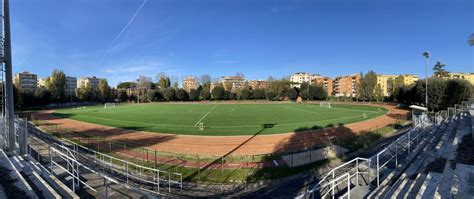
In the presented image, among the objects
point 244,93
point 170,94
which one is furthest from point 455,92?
point 170,94

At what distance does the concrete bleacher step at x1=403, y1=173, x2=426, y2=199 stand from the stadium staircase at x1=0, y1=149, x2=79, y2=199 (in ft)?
28.9

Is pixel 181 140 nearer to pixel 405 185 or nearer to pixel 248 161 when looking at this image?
pixel 248 161

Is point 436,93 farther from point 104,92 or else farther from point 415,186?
point 104,92

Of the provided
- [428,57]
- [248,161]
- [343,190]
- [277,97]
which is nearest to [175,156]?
[248,161]

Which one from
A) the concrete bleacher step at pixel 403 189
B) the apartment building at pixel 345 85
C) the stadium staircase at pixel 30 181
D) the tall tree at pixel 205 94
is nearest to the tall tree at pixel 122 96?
the tall tree at pixel 205 94

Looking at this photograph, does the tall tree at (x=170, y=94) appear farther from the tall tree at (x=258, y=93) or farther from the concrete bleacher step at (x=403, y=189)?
the concrete bleacher step at (x=403, y=189)

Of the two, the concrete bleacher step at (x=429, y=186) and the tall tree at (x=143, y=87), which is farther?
the tall tree at (x=143, y=87)

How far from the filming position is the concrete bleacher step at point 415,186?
672cm

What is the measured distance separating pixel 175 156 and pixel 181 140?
632 cm

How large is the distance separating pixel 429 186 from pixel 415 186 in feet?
1.40

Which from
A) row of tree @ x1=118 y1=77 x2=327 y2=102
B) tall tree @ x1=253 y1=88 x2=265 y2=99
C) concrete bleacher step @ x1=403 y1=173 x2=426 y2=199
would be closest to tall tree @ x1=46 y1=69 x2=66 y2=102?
row of tree @ x1=118 y1=77 x2=327 y2=102

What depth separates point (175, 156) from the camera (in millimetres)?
17641

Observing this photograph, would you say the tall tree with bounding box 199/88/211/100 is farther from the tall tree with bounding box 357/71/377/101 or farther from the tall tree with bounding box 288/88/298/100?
the tall tree with bounding box 357/71/377/101

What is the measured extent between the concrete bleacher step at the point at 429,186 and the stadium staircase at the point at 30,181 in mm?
8904
